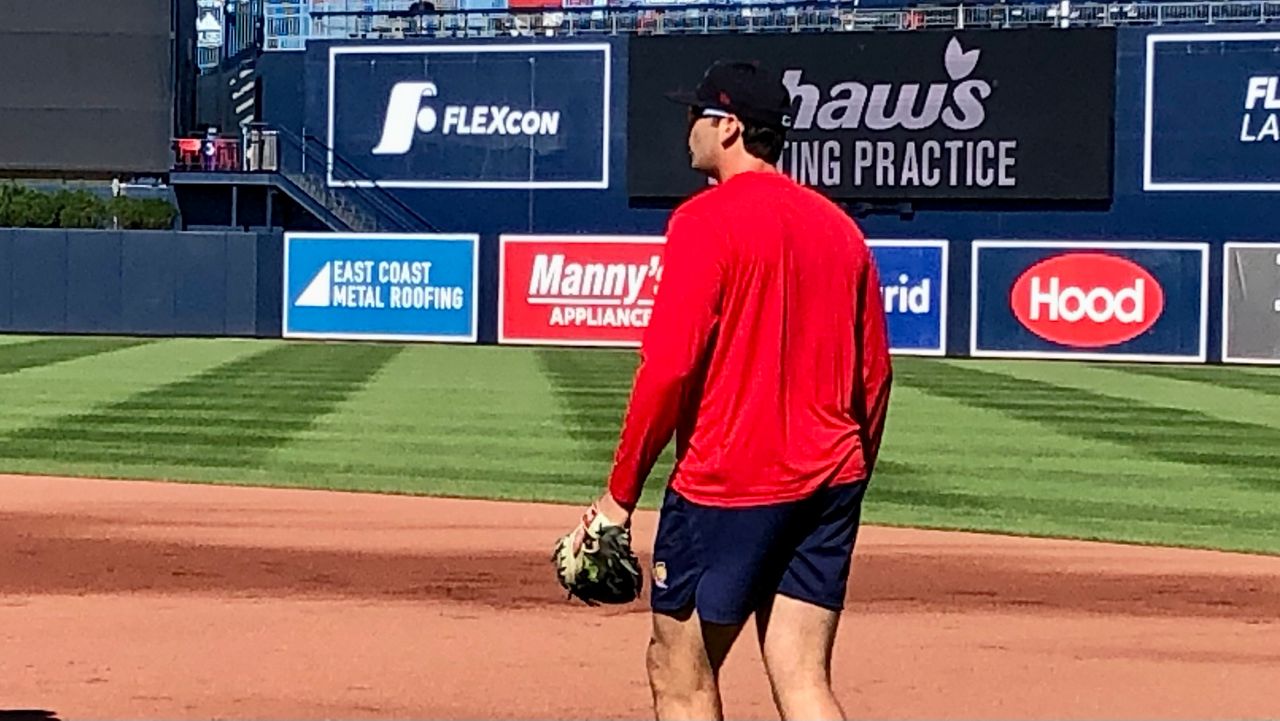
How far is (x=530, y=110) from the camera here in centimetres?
3741

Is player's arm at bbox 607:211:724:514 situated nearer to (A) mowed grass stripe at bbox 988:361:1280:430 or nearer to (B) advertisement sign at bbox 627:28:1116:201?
(A) mowed grass stripe at bbox 988:361:1280:430

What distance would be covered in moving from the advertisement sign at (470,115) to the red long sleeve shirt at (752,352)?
3254 cm

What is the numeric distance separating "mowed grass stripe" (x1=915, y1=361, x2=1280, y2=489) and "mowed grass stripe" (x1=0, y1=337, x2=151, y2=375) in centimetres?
1131

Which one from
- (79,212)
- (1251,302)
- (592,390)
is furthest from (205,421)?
(79,212)

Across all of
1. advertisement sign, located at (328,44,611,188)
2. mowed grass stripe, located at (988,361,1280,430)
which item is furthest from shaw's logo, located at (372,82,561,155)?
mowed grass stripe, located at (988,361,1280,430)

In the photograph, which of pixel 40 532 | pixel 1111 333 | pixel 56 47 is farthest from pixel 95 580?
pixel 56 47

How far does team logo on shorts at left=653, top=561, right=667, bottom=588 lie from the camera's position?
4.78 meters

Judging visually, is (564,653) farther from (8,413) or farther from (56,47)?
(56,47)

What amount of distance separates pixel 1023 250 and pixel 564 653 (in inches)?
1000

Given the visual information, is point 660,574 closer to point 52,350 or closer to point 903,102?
point 52,350

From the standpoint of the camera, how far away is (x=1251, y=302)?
3114 cm

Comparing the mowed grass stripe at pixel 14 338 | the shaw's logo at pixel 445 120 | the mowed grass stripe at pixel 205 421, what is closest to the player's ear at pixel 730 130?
the mowed grass stripe at pixel 205 421

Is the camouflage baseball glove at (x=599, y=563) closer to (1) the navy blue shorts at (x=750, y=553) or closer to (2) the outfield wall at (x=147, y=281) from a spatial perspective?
(1) the navy blue shorts at (x=750, y=553)

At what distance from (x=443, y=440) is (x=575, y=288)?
1605 centimetres
